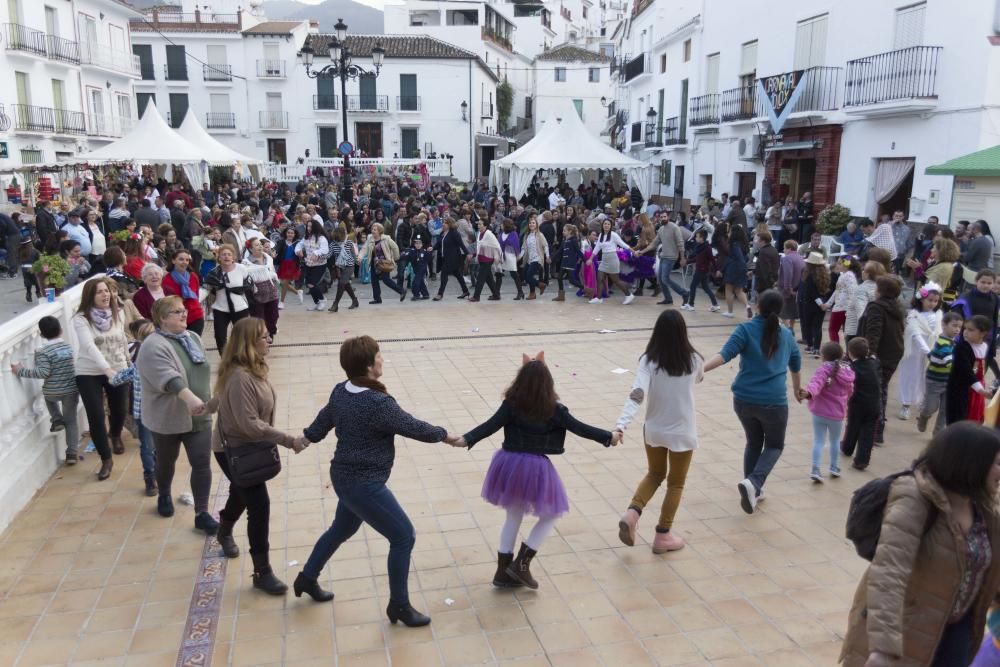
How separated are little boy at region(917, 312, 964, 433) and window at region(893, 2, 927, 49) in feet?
34.7

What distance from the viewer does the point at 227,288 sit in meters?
8.84

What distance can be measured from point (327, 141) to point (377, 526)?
4135 centimetres

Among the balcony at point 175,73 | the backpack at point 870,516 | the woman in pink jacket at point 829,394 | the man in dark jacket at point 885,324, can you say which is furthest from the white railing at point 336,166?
the backpack at point 870,516

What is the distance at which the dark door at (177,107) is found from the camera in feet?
136

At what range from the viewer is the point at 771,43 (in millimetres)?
20062

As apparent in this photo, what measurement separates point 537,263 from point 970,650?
11.3m

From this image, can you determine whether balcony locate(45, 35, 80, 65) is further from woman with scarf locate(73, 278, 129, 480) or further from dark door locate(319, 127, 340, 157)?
woman with scarf locate(73, 278, 129, 480)

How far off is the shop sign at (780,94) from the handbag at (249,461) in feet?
52.7

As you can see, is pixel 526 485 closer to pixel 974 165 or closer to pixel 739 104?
pixel 974 165

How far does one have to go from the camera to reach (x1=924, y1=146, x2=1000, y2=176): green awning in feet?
39.5

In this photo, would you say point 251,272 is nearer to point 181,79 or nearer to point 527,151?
point 527,151

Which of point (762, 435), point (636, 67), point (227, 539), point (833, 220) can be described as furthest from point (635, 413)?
point (636, 67)

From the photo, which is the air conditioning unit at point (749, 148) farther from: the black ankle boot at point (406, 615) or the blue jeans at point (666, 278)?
the black ankle boot at point (406, 615)

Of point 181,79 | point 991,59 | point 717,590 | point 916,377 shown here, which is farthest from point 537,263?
point 181,79
